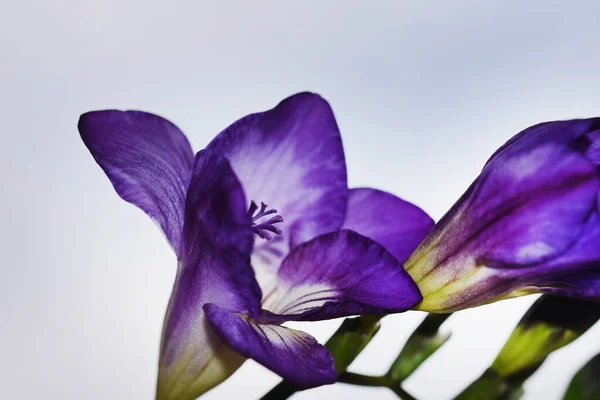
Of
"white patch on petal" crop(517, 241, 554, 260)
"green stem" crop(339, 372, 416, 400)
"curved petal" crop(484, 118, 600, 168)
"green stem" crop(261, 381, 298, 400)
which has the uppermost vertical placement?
"curved petal" crop(484, 118, 600, 168)

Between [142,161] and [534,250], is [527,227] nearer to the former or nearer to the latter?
[534,250]

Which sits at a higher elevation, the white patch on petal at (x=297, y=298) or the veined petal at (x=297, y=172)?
the veined petal at (x=297, y=172)

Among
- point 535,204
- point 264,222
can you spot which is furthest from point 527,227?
point 264,222

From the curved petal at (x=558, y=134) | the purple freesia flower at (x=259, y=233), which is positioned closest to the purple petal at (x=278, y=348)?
the purple freesia flower at (x=259, y=233)

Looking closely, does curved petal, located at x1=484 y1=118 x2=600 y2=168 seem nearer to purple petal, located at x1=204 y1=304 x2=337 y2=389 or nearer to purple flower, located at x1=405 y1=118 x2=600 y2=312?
purple flower, located at x1=405 y1=118 x2=600 y2=312

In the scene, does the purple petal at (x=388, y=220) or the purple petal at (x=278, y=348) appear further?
the purple petal at (x=388, y=220)

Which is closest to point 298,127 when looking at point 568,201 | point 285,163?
point 285,163

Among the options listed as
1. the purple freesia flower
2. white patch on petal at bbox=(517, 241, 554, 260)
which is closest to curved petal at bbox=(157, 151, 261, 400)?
the purple freesia flower

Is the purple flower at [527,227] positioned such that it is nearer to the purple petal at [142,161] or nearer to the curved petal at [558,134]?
the curved petal at [558,134]

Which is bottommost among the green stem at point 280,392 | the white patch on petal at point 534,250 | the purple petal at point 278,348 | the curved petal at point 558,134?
the green stem at point 280,392
